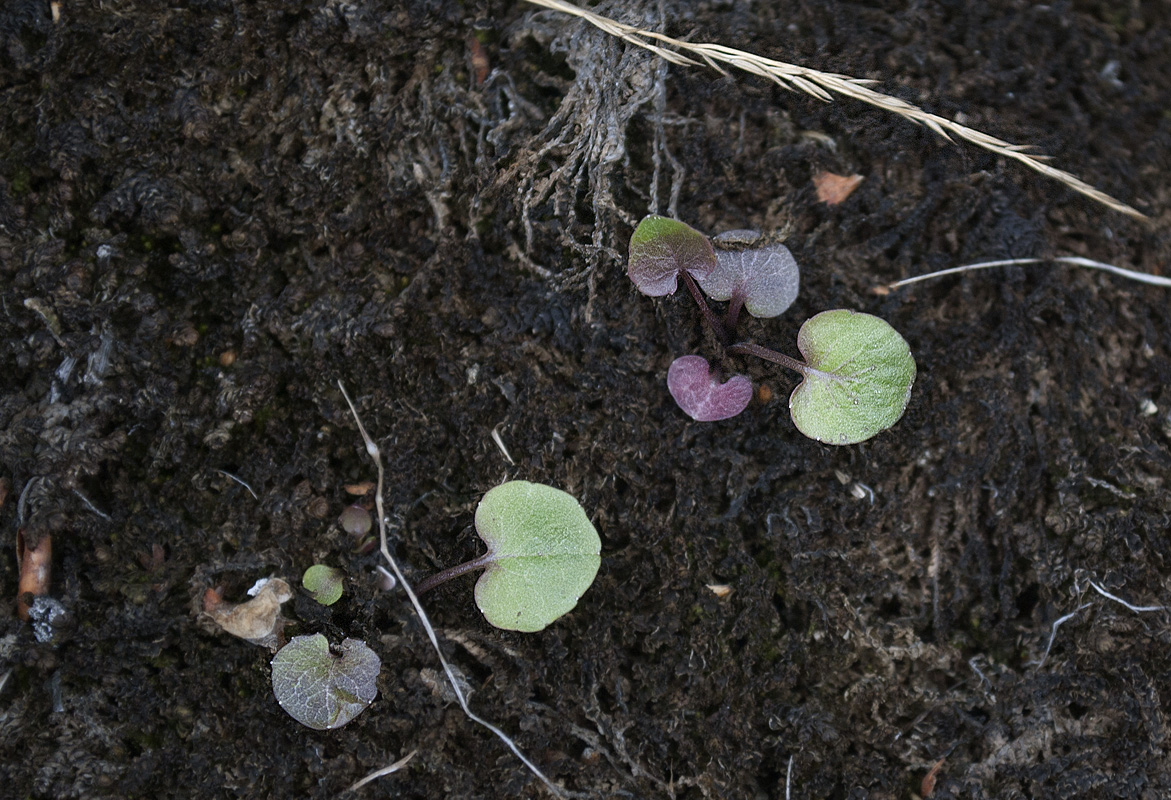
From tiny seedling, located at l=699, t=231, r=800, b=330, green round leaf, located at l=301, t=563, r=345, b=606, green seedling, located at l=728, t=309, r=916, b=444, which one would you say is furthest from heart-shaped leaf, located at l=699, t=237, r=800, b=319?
green round leaf, located at l=301, t=563, r=345, b=606

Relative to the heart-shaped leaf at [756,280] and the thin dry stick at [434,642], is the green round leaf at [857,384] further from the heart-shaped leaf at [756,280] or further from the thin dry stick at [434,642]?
the thin dry stick at [434,642]

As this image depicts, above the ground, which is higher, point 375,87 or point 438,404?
point 375,87

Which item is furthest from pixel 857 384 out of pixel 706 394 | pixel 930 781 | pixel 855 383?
pixel 930 781

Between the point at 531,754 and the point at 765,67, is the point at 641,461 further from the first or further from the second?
the point at 765,67

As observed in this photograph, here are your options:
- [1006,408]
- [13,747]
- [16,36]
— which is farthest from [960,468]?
[16,36]

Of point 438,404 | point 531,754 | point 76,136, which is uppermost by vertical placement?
point 76,136

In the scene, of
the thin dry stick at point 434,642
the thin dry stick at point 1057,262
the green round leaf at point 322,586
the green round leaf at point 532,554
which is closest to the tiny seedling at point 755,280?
the thin dry stick at point 1057,262

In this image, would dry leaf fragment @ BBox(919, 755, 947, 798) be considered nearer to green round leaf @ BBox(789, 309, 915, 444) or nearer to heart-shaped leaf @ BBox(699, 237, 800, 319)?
green round leaf @ BBox(789, 309, 915, 444)
